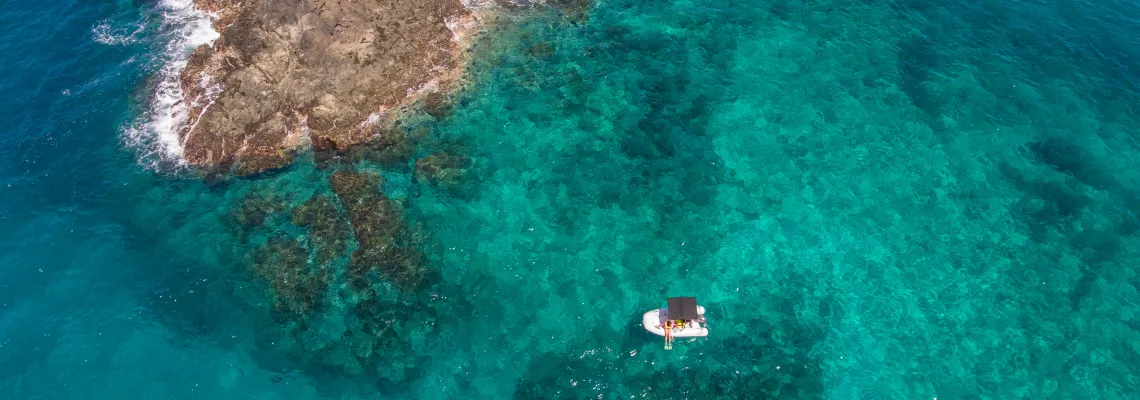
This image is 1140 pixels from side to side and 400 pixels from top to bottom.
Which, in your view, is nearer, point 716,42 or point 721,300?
point 721,300

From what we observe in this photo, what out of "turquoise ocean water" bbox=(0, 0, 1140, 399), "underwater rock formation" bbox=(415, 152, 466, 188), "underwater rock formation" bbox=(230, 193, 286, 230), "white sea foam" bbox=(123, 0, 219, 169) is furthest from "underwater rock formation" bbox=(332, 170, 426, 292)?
"white sea foam" bbox=(123, 0, 219, 169)

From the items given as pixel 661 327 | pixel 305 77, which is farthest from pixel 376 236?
pixel 661 327

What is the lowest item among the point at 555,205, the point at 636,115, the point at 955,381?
the point at 955,381

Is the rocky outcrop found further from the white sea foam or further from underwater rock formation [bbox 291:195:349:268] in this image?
underwater rock formation [bbox 291:195:349:268]

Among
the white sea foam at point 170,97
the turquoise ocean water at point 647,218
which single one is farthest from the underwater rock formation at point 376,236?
the white sea foam at point 170,97

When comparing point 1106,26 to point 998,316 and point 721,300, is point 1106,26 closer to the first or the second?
point 998,316

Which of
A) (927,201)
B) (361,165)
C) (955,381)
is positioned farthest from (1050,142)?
(361,165)
